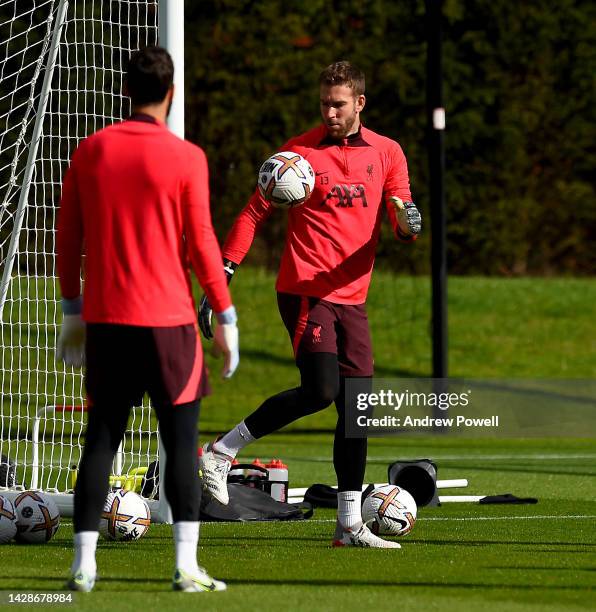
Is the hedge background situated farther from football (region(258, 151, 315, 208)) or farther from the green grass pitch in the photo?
football (region(258, 151, 315, 208))

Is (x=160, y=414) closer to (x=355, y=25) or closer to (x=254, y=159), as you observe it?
(x=254, y=159)

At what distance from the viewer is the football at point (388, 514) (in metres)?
7.52

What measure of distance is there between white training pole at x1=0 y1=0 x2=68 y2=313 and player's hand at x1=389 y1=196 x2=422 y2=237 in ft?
10.9

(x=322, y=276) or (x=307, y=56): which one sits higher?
(x=307, y=56)

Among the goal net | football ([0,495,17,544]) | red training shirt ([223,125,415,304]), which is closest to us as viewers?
red training shirt ([223,125,415,304])

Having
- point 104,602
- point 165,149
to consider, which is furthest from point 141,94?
point 104,602

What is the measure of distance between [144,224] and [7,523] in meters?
2.56

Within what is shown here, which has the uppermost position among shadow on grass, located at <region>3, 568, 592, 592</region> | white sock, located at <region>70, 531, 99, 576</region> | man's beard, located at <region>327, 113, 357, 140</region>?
man's beard, located at <region>327, 113, 357, 140</region>

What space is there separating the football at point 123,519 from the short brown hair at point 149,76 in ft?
8.55

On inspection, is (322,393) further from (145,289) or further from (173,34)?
(173,34)

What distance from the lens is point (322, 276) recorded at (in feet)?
23.5

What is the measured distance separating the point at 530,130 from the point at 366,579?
86.8 feet

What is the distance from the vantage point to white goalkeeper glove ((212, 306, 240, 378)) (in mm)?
5336

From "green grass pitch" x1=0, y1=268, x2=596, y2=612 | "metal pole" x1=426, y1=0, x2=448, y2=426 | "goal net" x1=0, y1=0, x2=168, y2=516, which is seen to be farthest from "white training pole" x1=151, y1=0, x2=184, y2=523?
"metal pole" x1=426, y1=0, x2=448, y2=426
